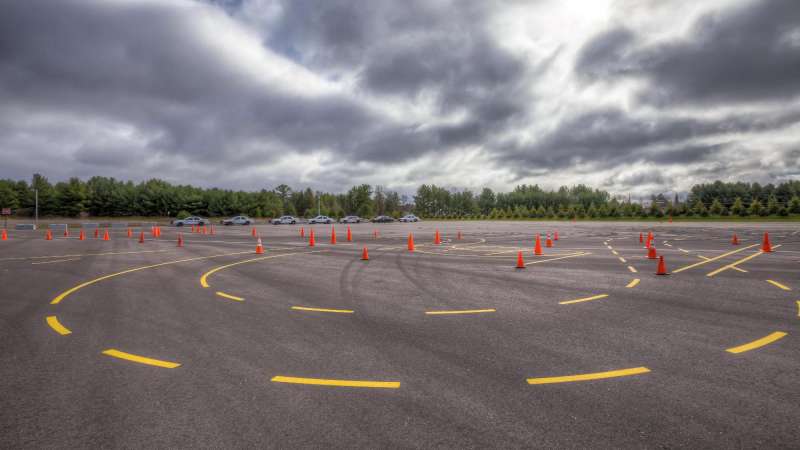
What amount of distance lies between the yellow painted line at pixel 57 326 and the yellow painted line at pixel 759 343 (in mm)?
8901

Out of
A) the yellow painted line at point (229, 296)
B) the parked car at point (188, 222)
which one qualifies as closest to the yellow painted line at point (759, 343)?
the yellow painted line at point (229, 296)

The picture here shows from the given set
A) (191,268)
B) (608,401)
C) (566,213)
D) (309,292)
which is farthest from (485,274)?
(566,213)

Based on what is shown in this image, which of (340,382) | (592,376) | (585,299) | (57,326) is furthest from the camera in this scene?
(585,299)

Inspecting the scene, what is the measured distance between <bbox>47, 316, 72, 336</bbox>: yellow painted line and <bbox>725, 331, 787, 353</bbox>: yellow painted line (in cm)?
890

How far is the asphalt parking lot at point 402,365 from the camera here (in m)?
3.05

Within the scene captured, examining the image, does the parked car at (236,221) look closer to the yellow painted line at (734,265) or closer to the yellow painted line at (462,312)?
the yellow painted line at (462,312)

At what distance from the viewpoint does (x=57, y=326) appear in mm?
5938

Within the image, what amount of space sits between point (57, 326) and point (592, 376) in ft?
24.5

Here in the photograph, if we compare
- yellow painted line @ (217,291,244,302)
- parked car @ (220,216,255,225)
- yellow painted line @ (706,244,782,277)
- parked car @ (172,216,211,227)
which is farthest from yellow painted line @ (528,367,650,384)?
parked car @ (220,216,255,225)

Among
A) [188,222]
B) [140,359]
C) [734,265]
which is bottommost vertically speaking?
[140,359]

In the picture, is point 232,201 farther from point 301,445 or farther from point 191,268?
point 301,445

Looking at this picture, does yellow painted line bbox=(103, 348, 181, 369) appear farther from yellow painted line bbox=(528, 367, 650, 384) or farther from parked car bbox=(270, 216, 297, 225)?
parked car bbox=(270, 216, 297, 225)

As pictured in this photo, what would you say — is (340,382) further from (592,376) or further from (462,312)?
(462,312)

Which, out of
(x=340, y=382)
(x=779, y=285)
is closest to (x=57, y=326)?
(x=340, y=382)
